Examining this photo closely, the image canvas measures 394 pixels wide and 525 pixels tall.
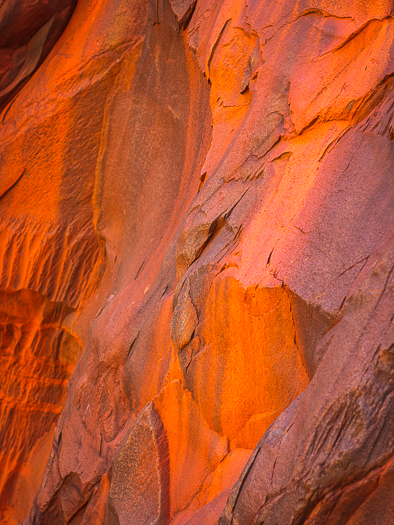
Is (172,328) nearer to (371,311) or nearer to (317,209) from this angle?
(317,209)

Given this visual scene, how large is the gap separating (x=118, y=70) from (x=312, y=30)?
1.47m

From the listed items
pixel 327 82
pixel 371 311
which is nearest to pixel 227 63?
pixel 327 82

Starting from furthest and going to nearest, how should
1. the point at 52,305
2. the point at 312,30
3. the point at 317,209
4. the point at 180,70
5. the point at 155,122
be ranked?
the point at 52,305 < the point at 155,122 < the point at 180,70 < the point at 312,30 < the point at 317,209

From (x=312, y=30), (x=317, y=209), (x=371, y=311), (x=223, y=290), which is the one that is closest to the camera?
(x=371, y=311)

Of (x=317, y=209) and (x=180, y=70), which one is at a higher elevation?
(x=180, y=70)

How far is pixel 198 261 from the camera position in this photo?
1898mm

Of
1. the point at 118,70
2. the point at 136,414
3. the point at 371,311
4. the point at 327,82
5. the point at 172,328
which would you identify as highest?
the point at 118,70

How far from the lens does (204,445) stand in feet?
5.95

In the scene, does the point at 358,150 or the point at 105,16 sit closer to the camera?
the point at 358,150

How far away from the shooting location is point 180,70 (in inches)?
108

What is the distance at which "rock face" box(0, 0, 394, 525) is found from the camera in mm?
1273

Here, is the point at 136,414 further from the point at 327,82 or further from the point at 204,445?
the point at 327,82

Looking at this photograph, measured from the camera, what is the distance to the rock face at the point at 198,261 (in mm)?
1273

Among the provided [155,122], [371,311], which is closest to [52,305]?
[155,122]
